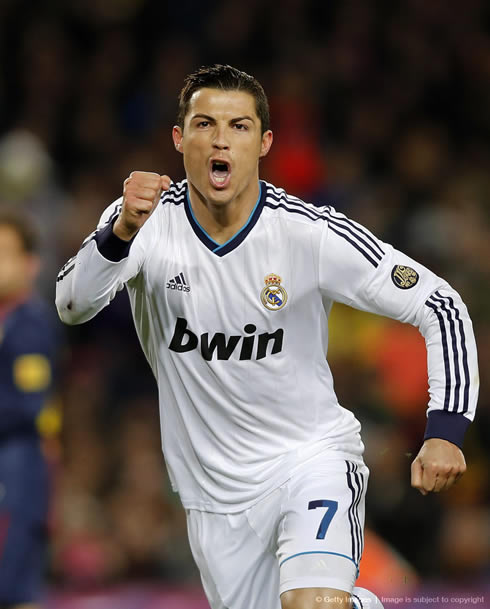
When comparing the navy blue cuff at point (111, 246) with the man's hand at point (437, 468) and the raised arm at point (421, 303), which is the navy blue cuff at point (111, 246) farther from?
the man's hand at point (437, 468)

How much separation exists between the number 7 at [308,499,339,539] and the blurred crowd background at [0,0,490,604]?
2673 millimetres

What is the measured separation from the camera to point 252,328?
369 centimetres

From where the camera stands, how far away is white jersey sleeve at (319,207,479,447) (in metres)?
3.53

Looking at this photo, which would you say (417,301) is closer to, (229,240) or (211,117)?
(229,240)

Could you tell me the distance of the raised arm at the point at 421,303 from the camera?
11.5ft

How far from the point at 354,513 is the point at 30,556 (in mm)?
2634

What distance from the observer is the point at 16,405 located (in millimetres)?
5574

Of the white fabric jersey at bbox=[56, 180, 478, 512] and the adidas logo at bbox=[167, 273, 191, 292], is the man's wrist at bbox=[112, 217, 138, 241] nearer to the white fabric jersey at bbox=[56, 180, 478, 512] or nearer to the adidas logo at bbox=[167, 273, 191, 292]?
the white fabric jersey at bbox=[56, 180, 478, 512]

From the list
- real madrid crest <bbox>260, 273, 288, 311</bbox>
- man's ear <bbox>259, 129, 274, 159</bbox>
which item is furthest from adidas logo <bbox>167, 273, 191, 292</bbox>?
man's ear <bbox>259, 129, 274, 159</bbox>

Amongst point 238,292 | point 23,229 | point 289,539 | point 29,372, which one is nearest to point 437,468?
point 289,539

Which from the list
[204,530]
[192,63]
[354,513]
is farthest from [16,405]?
[192,63]

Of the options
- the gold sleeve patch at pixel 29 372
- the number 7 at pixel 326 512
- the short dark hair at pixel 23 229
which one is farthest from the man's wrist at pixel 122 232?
the short dark hair at pixel 23 229

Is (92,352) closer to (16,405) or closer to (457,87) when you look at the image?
(16,405)

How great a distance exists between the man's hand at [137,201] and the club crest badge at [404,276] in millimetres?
821
